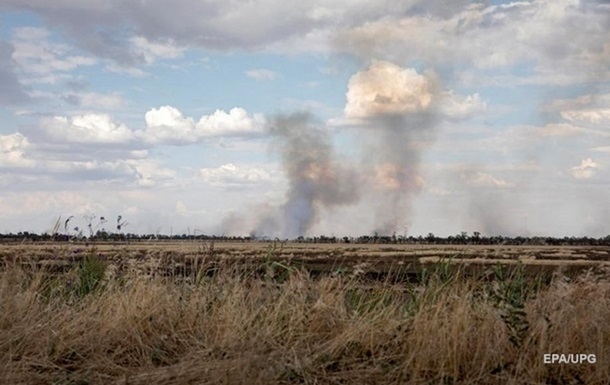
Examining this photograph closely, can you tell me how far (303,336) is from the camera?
775 centimetres

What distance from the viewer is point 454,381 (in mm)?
6488

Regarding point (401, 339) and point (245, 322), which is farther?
point (245, 322)

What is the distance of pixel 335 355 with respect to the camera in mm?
7160

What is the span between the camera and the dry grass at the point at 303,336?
670 centimetres

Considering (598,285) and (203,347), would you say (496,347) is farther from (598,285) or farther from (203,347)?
(203,347)

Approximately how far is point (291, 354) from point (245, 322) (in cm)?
96

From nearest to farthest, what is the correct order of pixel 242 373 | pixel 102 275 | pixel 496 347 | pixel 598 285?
pixel 242 373, pixel 496 347, pixel 598 285, pixel 102 275

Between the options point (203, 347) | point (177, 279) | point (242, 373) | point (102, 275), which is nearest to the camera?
point (242, 373)

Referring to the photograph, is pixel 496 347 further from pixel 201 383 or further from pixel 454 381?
pixel 201 383

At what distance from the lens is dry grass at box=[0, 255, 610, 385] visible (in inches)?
264

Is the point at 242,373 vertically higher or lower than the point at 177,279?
lower

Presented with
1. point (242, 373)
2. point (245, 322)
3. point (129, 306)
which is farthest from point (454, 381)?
point (129, 306)

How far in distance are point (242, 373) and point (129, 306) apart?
2855mm

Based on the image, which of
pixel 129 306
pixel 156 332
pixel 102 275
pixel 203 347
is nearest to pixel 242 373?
pixel 203 347
